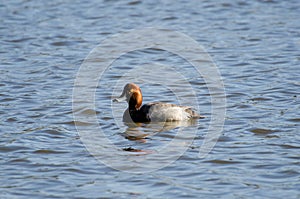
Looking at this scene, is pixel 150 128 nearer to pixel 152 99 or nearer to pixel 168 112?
pixel 168 112

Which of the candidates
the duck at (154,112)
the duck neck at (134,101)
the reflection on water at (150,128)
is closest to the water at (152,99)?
the reflection on water at (150,128)

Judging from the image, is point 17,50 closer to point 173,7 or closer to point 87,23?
point 87,23

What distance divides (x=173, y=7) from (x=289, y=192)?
11989 millimetres

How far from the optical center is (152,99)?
12281 millimetres

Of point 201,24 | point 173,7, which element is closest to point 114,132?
point 201,24

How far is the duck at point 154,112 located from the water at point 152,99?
24 centimetres

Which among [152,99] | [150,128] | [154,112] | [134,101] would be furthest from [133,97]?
[152,99]

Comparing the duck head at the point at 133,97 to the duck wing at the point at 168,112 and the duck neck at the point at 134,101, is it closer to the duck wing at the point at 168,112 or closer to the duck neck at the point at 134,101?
the duck neck at the point at 134,101

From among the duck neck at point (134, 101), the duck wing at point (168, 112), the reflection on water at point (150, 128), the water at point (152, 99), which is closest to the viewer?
the water at point (152, 99)

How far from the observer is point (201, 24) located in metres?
17.6

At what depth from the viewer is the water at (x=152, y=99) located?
8.20m

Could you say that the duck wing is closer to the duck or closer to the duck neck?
the duck

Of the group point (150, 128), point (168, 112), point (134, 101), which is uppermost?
point (134, 101)

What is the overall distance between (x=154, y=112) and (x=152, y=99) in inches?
54.4
